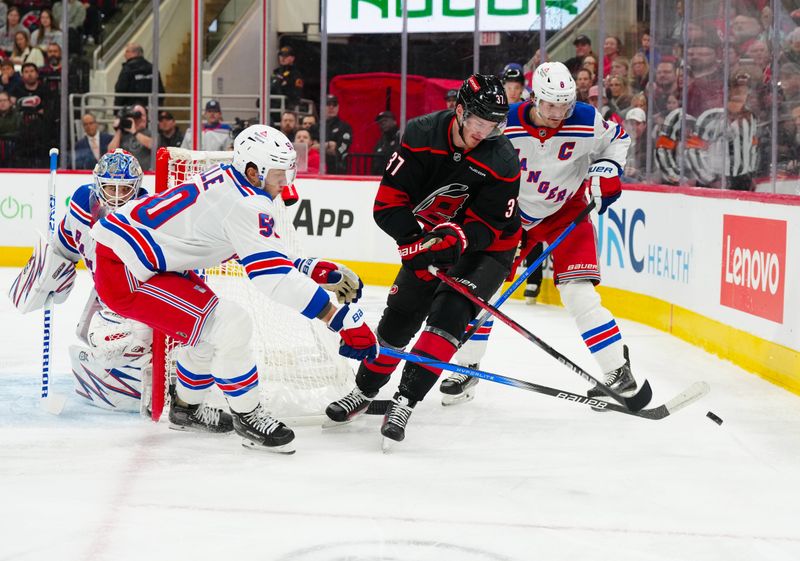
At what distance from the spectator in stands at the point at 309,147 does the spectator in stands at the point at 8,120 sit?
2.14 m

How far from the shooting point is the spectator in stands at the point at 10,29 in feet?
27.9

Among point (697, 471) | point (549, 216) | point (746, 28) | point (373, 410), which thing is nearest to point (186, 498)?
point (373, 410)

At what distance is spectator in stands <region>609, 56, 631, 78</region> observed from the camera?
6934mm

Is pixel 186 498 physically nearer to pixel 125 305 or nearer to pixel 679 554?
pixel 125 305

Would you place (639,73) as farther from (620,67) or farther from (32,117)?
(32,117)

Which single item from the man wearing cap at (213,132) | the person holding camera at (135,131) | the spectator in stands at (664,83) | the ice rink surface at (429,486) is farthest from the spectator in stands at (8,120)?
the spectator in stands at (664,83)

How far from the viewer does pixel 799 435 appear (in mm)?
3402

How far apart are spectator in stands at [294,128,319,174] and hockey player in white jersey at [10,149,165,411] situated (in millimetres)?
4358

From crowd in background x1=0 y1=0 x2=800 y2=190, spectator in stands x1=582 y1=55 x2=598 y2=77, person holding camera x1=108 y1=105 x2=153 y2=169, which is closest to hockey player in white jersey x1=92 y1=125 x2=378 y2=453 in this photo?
crowd in background x1=0 y1=0 x2=800 y2=190

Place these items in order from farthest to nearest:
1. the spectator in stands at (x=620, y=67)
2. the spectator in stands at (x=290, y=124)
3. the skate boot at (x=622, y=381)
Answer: the spectator in stands at (x=290, y=124) < the spectator in stands at (x=620, y=67) < the skate boot at (x=622, y=381)

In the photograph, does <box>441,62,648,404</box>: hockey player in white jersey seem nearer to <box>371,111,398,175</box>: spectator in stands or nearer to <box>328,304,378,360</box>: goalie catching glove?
<box>328,304,378,360</box>: goalie catching glove

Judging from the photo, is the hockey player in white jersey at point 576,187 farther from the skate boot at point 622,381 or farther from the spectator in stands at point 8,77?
the spectator in stands at point 8,77

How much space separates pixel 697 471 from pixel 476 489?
2.20 ft

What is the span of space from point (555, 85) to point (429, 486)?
144 cm
